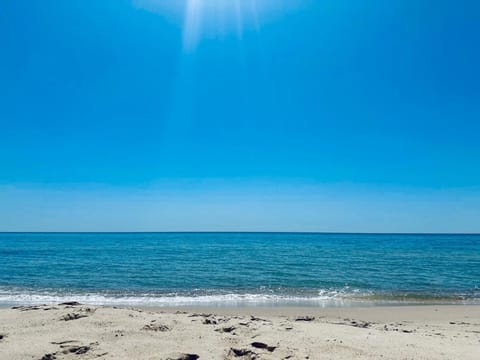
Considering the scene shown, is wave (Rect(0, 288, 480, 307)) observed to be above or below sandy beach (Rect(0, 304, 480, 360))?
below

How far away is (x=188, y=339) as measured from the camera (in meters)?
6.45

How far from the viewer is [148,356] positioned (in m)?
5.64

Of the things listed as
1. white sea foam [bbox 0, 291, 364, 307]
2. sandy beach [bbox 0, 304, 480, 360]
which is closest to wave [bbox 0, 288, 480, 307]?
white sea foam [bbox 0, 291, 364, 307]

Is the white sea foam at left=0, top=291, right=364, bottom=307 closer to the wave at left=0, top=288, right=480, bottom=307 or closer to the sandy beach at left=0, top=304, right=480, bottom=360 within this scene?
the wave at left=0, top=288, right=480, bottom=307

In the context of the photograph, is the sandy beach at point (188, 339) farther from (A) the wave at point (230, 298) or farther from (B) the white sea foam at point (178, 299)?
(A) the wave at point (230, 298)

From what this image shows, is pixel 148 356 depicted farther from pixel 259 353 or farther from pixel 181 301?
→ pixel 181 301

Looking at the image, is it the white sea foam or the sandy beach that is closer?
the sandy beach

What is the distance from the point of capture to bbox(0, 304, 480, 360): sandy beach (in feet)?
18.9

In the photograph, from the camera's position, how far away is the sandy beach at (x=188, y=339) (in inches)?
227

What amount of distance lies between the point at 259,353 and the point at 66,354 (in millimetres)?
3140

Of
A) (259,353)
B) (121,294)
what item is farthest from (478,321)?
(121,294)

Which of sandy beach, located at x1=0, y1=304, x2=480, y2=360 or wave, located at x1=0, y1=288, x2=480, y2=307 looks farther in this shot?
wave, located at x1=0, y1=288, x2=480, y2=307

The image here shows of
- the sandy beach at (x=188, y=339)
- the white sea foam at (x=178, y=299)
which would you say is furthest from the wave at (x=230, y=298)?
the sandy beach at (x=188, y=339)

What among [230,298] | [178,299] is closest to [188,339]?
[178,299]
